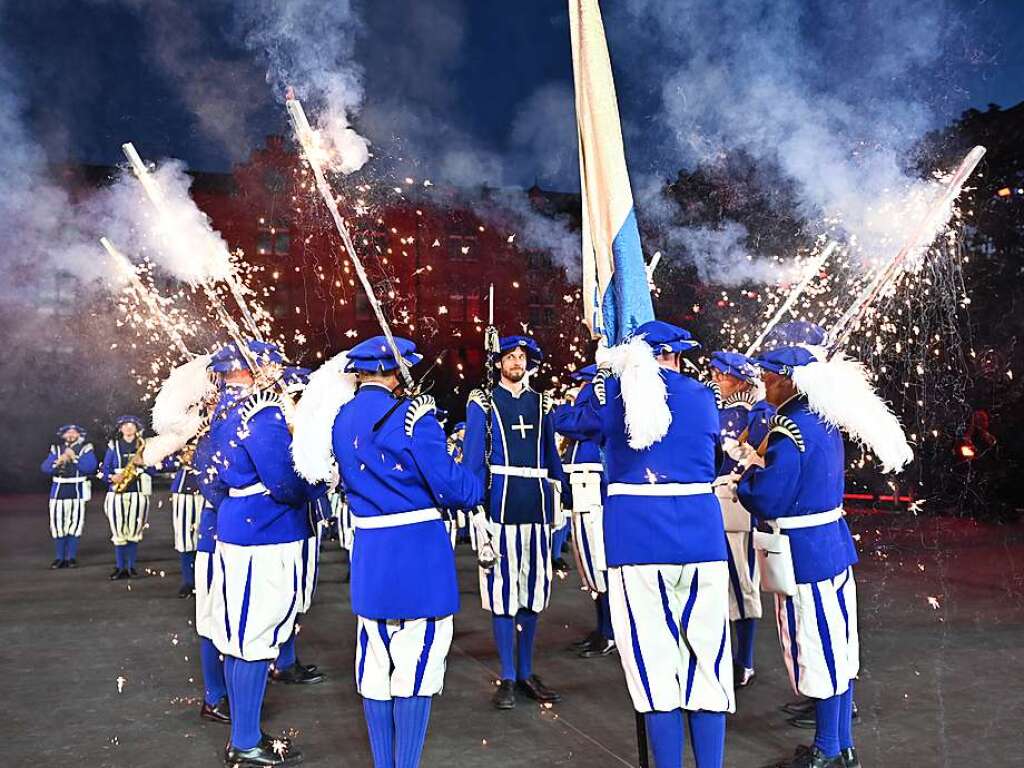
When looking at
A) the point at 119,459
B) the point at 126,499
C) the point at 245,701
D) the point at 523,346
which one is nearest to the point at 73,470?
the point at 119,459

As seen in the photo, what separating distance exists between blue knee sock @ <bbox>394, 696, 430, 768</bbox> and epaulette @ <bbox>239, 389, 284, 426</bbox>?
1664mm

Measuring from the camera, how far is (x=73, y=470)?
1288 centimetres

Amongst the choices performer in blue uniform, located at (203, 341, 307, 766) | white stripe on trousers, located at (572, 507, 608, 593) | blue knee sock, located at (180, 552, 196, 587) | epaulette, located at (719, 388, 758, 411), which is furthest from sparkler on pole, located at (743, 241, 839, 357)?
blue knee sock, located at (180, 552, 196, 587)

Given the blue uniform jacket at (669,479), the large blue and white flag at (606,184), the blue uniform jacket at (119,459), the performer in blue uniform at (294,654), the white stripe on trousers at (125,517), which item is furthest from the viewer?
the blue uniform jacket at (119,459)

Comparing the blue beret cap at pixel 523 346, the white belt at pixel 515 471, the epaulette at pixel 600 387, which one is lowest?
the white belt at pixel 515 471

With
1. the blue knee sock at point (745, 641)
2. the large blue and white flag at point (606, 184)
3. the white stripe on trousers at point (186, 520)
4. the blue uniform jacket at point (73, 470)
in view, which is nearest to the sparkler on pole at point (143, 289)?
the white stripe on trousers at point (186, 520)

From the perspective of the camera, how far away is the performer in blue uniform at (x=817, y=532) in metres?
4.53

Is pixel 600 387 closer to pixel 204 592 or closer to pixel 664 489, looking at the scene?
pixel 664 489

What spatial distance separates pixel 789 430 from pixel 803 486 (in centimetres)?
29

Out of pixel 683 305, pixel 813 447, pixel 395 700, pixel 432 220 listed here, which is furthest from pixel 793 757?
pixel 432 220

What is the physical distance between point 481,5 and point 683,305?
7160 millimetres

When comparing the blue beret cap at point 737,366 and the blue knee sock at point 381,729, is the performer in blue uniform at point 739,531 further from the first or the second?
the blue knee sock at point 381,729

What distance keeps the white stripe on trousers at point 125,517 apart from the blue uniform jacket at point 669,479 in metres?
8.96

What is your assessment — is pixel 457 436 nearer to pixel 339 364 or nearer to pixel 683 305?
pixel 683 305
